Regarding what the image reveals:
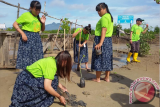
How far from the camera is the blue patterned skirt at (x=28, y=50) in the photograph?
2879mm

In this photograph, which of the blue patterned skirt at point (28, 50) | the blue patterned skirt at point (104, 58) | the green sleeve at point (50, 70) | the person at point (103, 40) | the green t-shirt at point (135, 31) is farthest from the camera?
the green t-shirt at point (135, 31)

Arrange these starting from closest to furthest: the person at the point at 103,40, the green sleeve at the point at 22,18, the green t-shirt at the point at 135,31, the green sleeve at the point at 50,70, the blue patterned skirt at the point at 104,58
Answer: the green sleeve at the point at 50,70 < the green sleeve at the point at 22,18 < the person at the point at 103,40 < the blue patterned skirt at the point at 104,58 < the green t-shirt at the point at 135,31

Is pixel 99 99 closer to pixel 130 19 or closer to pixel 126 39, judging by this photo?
pixel 130 19

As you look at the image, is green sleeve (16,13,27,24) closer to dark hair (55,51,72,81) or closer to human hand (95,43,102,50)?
dark hair (55,51,72,81)

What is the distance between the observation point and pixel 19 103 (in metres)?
1.96

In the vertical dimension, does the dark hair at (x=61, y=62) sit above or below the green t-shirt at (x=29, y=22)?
below

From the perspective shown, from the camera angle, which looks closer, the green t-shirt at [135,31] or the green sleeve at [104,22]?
the green sleeve at [104,22]

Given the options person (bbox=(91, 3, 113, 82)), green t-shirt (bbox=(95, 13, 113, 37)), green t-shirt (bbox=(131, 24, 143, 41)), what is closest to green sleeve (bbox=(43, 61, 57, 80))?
person (bbox=(91, 3, 113, 82))

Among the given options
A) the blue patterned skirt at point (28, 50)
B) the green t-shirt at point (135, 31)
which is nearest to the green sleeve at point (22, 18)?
the blue patterned skirt at point (28, 50)

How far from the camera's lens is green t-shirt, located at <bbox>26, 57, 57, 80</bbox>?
1.93 metres

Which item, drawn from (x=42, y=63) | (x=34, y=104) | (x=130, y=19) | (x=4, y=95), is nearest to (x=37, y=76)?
(x=42, y=63)


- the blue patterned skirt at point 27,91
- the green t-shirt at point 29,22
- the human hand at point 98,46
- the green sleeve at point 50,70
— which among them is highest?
the green t-shirt at point 29,22

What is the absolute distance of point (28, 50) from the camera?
9.52 feet

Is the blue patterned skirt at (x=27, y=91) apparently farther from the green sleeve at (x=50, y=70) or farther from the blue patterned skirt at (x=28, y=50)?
the blue patterned skirt at (x=28, y=50)
